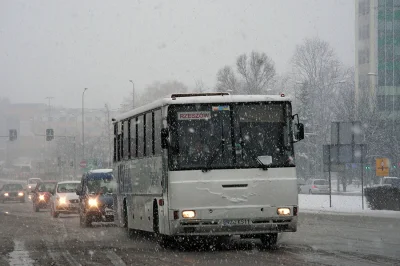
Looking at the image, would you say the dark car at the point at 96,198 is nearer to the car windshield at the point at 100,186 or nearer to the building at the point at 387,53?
the car windshield at the point at 100,186

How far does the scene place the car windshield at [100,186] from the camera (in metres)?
31.9

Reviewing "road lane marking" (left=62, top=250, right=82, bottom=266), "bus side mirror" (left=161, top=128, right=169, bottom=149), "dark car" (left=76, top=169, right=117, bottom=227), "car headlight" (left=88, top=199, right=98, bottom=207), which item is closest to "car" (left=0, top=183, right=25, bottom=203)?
"dark car" (left=76, top=169, right=117, bottom=227)

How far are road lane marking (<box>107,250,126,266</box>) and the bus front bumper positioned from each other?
1.24 m

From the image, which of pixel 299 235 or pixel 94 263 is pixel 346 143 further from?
pixel 94 263

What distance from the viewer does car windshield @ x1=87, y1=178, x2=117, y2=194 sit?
31.9m

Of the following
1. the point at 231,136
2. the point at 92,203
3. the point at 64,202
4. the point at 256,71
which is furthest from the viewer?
the point at 256,71

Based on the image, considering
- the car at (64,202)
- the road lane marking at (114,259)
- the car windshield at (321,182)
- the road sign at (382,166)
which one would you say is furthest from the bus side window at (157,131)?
the car windshield at (321,182)

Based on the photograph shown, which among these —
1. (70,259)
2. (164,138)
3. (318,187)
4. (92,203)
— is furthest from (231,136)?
(318,187)

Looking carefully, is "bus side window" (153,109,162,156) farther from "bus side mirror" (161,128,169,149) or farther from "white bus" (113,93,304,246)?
"bus side mirror" (161,128,169,149)

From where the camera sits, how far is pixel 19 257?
57.2 ft

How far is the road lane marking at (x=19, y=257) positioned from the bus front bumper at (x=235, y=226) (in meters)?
2.79

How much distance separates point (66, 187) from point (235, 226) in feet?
78.6

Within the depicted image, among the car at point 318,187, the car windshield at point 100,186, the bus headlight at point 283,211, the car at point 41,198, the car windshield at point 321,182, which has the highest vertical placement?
the bus headlight at point 283,211

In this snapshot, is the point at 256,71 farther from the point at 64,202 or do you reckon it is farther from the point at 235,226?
the point at 235,226
